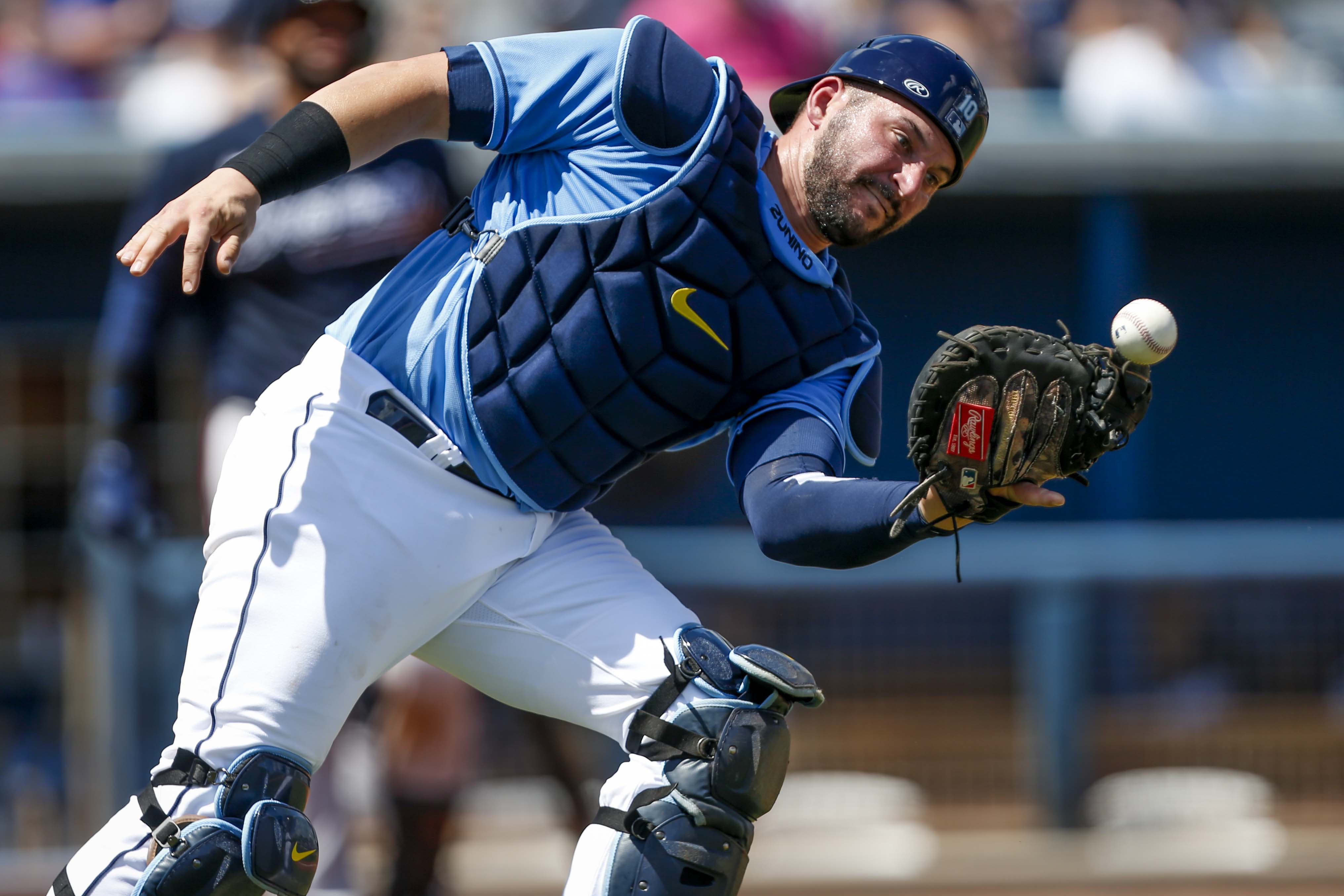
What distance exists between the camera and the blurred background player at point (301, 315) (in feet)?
14.9

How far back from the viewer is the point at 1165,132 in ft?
25.7

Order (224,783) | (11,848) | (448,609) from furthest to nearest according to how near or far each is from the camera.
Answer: (11,848)
(448,609)
(224,783)

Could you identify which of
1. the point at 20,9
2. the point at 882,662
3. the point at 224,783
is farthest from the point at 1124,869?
the point at 20,9

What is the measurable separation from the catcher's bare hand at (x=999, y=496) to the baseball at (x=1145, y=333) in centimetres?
24

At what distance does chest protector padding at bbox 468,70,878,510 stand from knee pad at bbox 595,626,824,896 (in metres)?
→ 0.40

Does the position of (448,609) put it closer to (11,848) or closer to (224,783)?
(224,783)

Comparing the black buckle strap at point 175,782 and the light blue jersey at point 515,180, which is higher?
the light blue jersey at point 515,180

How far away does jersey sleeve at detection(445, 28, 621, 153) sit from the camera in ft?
9.18

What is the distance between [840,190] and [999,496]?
0.73 meters

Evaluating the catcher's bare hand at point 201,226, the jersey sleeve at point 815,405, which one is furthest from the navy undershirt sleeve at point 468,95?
the jersey sleeve at point 815,405

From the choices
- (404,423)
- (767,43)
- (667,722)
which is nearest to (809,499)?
(667,722)

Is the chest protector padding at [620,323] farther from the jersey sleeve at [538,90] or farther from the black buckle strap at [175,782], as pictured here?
the black buckle strap at [175,782]

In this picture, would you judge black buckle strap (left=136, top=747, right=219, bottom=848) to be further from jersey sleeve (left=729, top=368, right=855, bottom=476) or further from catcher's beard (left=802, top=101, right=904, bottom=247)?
catcher's beard (left=802, top=101, right=904, bottom=247)

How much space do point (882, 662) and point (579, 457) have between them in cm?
360
